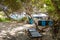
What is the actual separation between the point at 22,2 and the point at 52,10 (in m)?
1.75

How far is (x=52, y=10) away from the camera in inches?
273

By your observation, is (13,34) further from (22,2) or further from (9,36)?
(22,2)

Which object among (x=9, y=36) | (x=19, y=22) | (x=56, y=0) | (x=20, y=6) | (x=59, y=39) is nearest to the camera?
(x=56, y=0)

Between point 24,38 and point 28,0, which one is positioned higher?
point 28,0

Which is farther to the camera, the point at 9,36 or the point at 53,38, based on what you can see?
the point at 9,36

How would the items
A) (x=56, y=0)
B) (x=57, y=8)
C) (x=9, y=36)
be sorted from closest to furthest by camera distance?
(x=56, y=0)
(x=57, y=8)
(x=9, y=36)

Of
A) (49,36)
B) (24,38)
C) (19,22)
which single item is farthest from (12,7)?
(19,22)

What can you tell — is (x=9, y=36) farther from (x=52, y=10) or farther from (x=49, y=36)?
(x=52, y=10)

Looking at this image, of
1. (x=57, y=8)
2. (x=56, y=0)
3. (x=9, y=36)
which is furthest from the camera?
(x=9, y=36)

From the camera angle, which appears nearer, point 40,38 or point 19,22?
point 40,38

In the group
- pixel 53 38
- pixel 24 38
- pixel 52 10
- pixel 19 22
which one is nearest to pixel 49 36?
pixel 53 38

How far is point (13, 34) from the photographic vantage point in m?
9.29

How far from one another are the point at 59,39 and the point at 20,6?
2.41 meters

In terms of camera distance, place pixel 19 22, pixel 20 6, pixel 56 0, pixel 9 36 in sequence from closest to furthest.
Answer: pixel 56 0 → pixel 20 6 → pixel 9 36 → pixel 19 22
